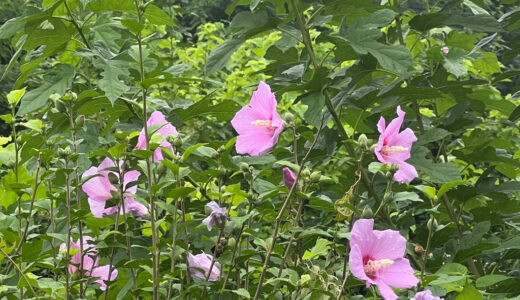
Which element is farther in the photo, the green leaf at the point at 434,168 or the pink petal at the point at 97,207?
the green leaf at the point at 434,168

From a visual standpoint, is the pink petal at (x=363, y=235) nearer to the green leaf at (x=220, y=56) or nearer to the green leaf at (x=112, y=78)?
the green leaf at (x=112, y=78)

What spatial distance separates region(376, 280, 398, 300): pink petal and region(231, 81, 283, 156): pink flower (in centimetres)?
33

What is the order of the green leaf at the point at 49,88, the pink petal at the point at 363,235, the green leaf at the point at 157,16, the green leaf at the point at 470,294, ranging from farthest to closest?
the green leaf at the point at 157,16, the green leaf at the point at 49,88, the green leaf at the point at 470,294, the pink petal at the point at 363,235

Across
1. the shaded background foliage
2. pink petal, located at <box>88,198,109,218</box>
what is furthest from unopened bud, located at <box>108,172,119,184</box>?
pink petal, located at <box>88,198,109,218</box>

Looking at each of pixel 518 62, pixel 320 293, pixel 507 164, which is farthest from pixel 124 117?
pixel 518 62

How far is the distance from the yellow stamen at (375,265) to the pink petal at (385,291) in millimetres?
20

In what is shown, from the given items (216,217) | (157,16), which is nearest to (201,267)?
(216,217)

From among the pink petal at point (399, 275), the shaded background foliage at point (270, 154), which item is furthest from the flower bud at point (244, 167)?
the pink petal at point (399, 275)

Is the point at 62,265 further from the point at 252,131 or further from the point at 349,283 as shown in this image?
the point at 349,283

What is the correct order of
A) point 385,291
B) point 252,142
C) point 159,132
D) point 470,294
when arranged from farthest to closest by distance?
point 159,132 < point 252,142 < point 470,294 < point 385,291

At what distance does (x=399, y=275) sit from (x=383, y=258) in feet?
0.13

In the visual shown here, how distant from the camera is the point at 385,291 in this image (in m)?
1.22

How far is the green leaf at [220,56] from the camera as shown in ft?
5.94

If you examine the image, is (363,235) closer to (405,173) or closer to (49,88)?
(405,173)
